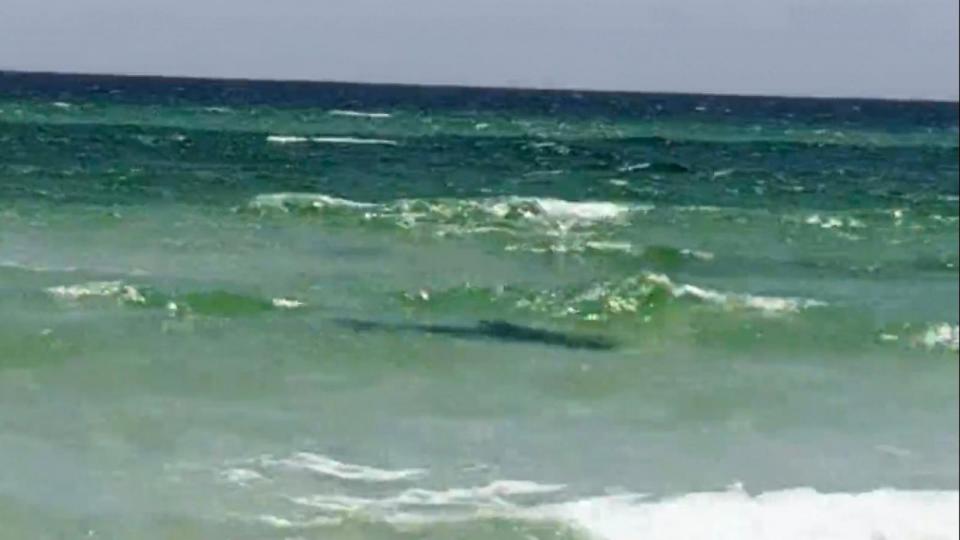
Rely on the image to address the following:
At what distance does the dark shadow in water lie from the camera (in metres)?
8.69

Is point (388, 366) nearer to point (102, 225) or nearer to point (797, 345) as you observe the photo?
point (797, 345)

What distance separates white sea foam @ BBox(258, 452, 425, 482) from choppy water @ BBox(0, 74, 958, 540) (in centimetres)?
2

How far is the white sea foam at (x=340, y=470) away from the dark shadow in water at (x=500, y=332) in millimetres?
2355

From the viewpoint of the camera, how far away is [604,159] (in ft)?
86.7

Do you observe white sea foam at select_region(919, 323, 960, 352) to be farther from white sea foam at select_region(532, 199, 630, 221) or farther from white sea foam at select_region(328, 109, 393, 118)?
white sea foam at select_region(328, 109, 393, 118)

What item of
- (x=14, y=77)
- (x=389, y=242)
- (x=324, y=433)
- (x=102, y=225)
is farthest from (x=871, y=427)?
(x=14, y=77)

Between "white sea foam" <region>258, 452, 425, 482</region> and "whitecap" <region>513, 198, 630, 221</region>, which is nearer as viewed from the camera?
"white sea foam" <region>258, 452, 425, 482</region>

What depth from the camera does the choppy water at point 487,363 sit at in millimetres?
4238

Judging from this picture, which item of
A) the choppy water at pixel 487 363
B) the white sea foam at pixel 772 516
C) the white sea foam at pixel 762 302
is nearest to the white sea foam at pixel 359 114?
the choppy water at pixel 487 363

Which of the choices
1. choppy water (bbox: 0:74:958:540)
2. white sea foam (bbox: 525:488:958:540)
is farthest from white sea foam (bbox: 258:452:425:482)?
white sea foam (bbox: 525:488:958:540)

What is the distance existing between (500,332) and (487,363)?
3.37 ft

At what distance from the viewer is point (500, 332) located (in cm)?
898

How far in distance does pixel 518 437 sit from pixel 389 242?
661cm

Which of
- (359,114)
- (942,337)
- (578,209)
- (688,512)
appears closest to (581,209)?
(578,209)
